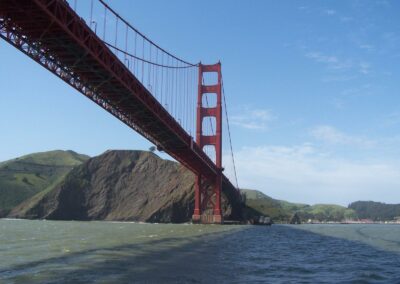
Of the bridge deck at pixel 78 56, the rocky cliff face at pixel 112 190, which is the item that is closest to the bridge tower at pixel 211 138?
the bridge deck at pixel 78 56

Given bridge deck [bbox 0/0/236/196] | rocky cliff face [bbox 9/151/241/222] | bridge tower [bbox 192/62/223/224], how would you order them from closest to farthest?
bridge deck [bbox 0/0/236/196] → bridge tower [bbox 192/62/223/224] → rocky cliff face [bbox 9/151/241/222]

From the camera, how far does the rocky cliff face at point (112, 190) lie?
138 m

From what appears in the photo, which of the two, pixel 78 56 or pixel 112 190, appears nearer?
pixel 78 56

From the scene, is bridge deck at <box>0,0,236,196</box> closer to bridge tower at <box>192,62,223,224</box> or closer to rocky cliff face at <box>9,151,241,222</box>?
bridge tower at <box>192,62,223,224</box>

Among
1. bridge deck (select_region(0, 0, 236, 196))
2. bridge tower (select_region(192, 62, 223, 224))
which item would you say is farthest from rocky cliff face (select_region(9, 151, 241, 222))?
bridge deck (select_region(0, 0, 236, 196))

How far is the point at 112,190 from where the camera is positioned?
154m

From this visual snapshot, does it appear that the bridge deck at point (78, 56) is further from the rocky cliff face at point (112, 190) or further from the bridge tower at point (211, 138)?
the rocky cliff face at point (112, 190)

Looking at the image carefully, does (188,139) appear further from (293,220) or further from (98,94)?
(293,220)

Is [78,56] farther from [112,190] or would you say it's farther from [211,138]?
[112,190]

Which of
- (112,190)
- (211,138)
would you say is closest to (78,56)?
(211,138)

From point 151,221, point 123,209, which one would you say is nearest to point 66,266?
point 151,221

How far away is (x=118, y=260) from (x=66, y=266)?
3023 mm

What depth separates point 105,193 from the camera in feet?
499

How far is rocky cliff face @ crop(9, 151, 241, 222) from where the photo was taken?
138 meters
